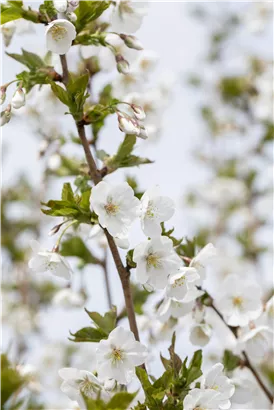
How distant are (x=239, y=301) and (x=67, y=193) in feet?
2.41

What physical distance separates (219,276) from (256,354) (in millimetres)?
4842

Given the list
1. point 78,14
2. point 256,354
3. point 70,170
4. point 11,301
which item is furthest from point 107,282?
point 11,301

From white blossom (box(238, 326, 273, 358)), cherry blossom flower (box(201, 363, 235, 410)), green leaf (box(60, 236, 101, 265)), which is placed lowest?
green leaf (box(60, 236, 101, 265))

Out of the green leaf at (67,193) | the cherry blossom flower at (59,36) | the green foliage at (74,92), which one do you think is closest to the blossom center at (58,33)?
the cherry blossom flower at (59,36)

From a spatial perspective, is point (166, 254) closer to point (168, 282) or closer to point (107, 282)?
point (168, 282)

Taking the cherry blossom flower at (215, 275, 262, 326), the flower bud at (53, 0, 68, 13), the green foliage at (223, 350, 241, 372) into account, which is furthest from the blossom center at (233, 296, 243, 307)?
the flower bud at (53, 0, 68, 13)

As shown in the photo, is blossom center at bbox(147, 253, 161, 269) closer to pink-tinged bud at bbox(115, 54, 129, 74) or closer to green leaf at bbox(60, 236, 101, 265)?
pink-tinged bud at bbox(115, 54, 129, 74)

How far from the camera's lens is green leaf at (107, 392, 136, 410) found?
973 mm

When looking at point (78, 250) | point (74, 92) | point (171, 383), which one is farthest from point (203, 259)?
point (78, 250)

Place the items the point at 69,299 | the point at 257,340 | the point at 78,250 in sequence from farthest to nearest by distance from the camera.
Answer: the point at 69,299 → the point at 78,250 → the point at 257,340

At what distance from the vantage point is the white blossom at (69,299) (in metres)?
2.69

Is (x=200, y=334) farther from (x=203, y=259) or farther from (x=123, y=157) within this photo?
(x=123, y=157)

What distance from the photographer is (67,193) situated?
1301mm

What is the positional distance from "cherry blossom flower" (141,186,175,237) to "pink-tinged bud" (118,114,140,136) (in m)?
0.15
